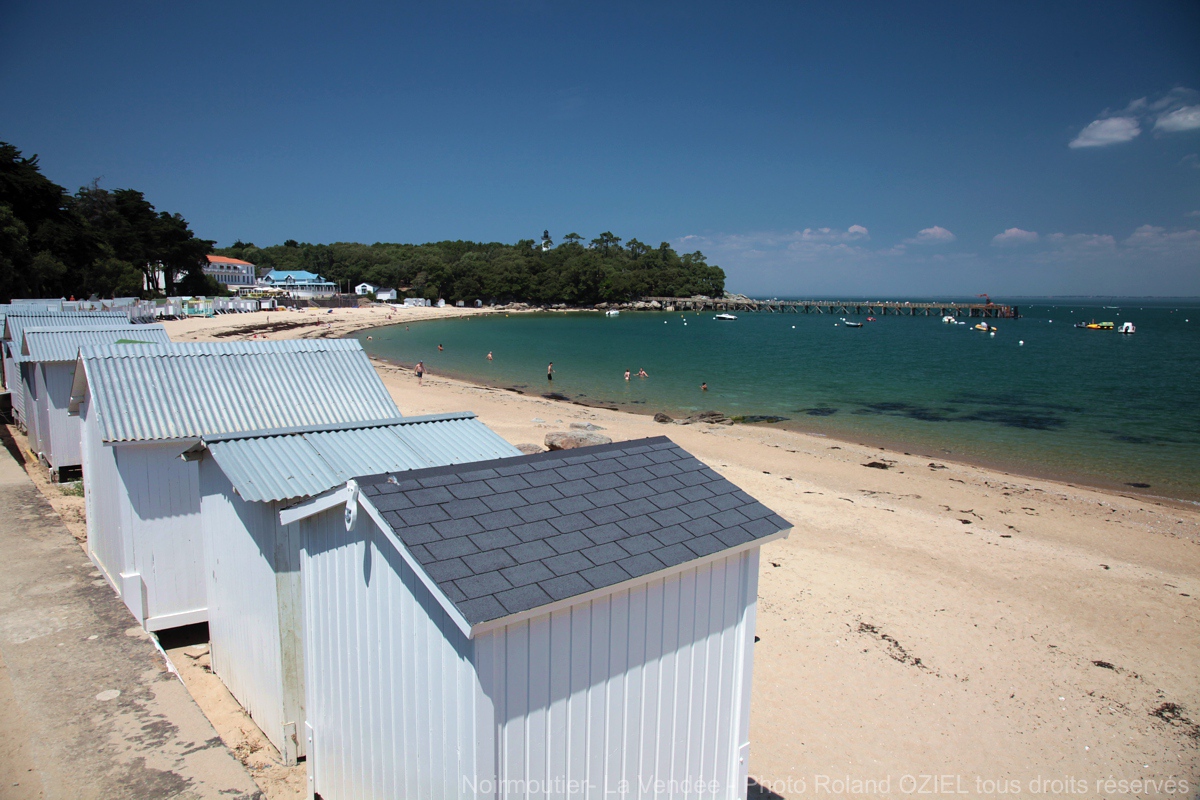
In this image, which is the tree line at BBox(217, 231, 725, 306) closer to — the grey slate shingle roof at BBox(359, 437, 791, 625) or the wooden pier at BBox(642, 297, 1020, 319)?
the wooden pier at BBox(642, 297, 1020, 319)

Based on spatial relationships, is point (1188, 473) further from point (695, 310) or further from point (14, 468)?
point (695, 310)

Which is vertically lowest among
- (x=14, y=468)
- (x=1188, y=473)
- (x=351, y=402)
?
(x=1188, y=473)

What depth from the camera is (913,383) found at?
41875 mm

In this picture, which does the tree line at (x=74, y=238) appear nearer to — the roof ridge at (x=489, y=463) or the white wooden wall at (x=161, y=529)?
the white wooden wall at (x=161, y=529)

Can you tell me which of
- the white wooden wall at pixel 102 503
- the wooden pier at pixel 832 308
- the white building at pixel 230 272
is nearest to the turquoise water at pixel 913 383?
the white wooden wall at pixel 102 503

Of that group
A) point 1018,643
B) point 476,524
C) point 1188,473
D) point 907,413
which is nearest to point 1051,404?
point 907,413

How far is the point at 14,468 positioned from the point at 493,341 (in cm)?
5525

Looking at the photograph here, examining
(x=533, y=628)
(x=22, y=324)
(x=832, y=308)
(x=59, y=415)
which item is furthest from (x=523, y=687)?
(x=832, y=308)

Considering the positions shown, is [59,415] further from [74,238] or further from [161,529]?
[74,238]

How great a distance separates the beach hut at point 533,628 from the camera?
348 centimetres

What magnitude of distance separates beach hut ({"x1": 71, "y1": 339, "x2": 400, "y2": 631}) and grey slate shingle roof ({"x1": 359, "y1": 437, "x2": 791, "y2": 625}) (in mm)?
4454

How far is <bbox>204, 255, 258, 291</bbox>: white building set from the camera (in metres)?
108

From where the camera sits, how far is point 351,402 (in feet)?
30.0

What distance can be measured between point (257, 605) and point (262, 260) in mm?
157246
